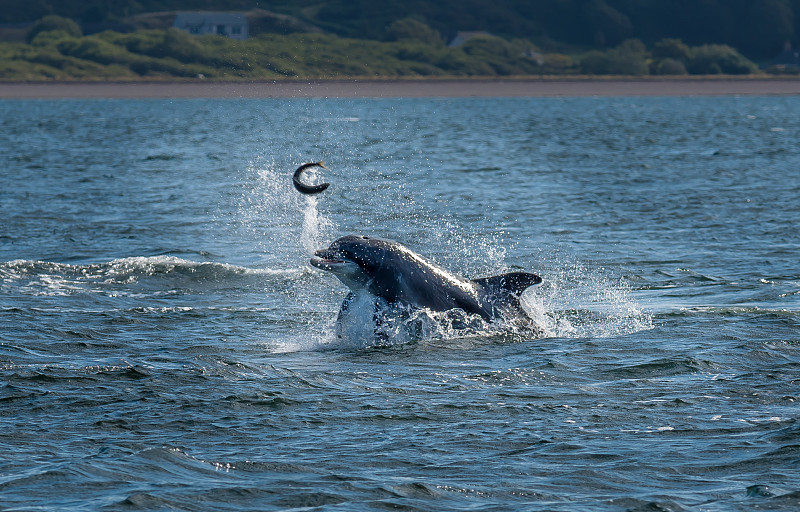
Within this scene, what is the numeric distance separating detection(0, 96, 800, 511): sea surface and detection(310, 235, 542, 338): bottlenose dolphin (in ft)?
1.45

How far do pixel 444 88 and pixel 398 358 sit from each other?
518 feet

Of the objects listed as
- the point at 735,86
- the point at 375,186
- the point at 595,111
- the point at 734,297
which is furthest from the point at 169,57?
the point at 734,297

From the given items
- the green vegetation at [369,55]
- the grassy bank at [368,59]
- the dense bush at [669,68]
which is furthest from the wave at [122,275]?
the dense bush at [669,68]

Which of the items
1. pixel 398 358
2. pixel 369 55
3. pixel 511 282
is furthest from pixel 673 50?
pixel 398 358

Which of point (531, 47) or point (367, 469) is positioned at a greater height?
point (531, 47)

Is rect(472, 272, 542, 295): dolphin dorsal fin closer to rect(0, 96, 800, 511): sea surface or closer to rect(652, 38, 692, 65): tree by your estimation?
rect(0, 96, 800, 511): sea surface

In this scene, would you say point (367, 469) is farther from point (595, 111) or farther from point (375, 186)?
point (595, 111)

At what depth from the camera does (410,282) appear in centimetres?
1750

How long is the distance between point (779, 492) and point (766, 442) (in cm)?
146

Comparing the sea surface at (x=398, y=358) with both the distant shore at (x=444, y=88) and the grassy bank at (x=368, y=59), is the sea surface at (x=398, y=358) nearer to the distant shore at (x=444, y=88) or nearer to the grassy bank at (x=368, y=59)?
the grassy bank at (x=368, y=59)

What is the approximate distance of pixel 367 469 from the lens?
11695mm

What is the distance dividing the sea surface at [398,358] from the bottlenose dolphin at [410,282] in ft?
1.45

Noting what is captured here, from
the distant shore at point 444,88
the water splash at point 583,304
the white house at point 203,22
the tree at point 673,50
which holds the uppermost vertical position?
the tree at point 673,50

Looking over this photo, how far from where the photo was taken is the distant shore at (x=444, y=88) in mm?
155750
